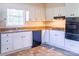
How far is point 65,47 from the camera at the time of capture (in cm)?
189

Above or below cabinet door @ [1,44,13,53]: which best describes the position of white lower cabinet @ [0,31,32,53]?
above

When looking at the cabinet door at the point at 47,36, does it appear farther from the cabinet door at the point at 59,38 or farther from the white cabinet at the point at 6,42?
the white cabinet at the point at 6,42

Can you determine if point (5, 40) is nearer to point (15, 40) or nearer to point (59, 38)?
point (15, 40)

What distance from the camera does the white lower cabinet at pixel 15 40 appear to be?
1.77 meters

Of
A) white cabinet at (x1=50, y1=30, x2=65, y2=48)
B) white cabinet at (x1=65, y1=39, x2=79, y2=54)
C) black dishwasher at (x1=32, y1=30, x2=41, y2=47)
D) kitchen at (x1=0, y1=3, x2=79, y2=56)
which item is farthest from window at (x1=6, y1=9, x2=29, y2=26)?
white cabinet at (x1=65, y1=39, x2=79, y2=54)

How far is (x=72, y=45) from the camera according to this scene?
73.6 inches

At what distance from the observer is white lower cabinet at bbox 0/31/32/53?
5.82ft

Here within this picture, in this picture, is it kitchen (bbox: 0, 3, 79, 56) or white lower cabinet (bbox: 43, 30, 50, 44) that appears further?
white lower cabinet (bbox: 43, 30, 50, 44)

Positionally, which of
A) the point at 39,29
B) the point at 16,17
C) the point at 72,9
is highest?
the point at 72,9

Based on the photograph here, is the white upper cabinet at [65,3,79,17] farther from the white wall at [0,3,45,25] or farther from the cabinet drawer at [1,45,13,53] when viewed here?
the cabinet drawer at [1,45,13,53]

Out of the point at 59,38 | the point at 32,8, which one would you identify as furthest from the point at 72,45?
the point at 32,8

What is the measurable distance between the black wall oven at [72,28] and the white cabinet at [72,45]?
65 millimetres

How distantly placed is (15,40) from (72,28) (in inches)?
37.4

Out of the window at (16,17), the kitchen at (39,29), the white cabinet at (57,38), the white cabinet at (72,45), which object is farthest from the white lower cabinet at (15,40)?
the white cabinet at (72,45)
